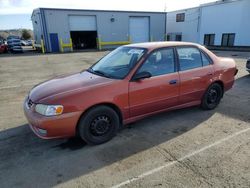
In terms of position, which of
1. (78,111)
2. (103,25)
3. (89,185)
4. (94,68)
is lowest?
(89,185)

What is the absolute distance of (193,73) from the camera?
4184 millimetres

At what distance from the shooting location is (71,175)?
2.69 metres

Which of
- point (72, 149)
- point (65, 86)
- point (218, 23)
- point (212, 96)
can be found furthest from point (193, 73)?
point (218, 23)

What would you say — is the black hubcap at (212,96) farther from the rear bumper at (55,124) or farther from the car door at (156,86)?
the rear bumper at (55,124)

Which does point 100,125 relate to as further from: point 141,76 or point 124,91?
point 141,76

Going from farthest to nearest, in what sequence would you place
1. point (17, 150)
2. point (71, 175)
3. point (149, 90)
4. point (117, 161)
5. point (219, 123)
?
point (219, 123), point (149, 90), point (17, 150), point (117, 161), point (71, 175)

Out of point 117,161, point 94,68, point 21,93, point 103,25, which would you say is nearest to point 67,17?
point 103,25

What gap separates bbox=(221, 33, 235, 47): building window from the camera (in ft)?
76.3

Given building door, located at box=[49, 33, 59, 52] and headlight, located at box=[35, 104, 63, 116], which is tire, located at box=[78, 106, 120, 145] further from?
building door, located at box=[49, 33, 59, 52]

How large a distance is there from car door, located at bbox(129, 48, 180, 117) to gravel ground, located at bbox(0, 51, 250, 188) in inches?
18.7

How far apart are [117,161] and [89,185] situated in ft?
1.91

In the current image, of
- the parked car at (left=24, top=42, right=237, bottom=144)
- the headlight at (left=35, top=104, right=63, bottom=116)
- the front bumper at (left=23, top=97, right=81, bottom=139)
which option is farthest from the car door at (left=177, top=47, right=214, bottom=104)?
the headlight at (left=35, top=104, right=63, bottom=116)

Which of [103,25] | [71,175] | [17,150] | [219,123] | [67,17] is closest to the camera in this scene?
[71,175]

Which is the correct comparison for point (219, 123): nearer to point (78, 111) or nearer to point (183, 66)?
point (183, 66)
